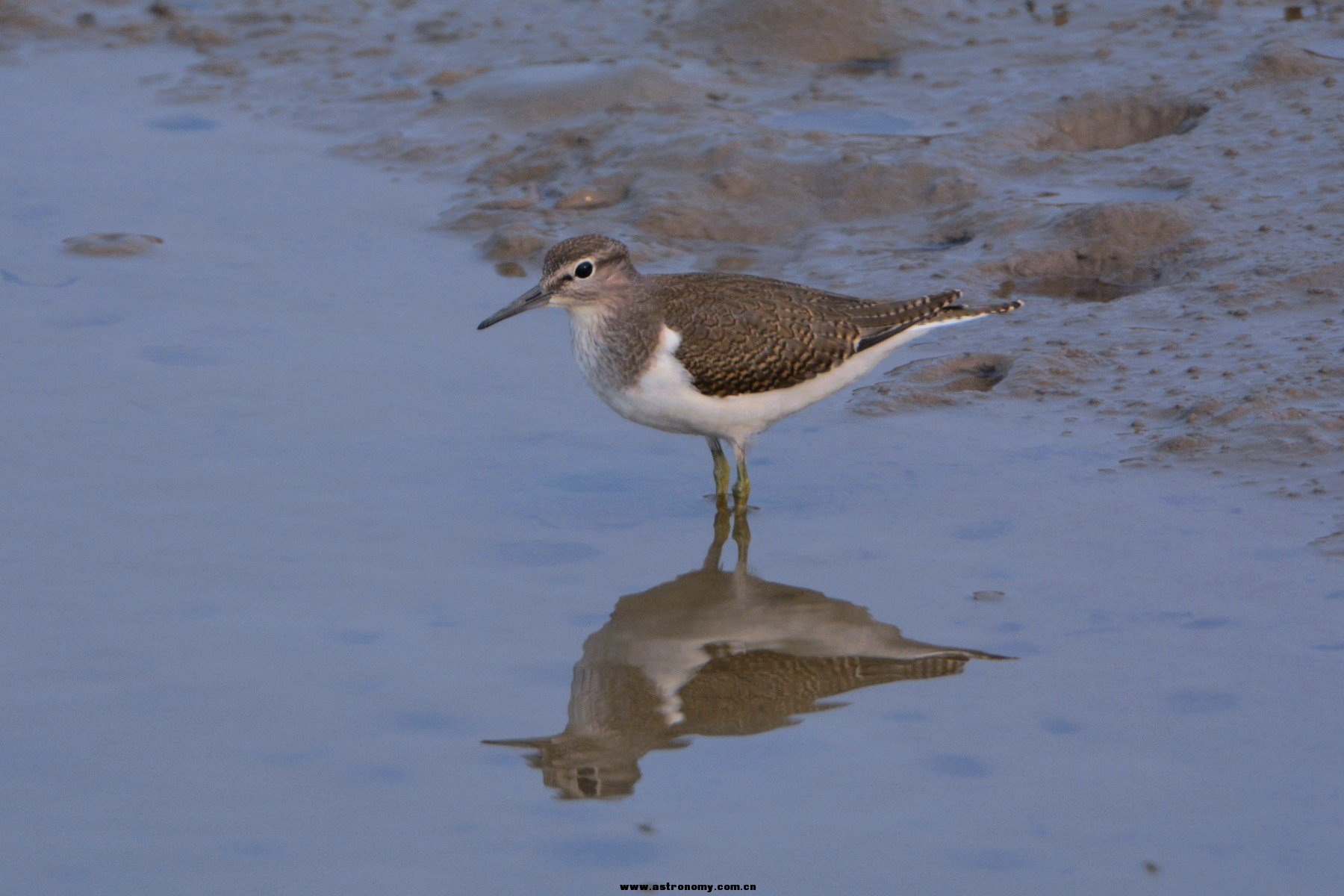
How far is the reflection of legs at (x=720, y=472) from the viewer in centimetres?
748

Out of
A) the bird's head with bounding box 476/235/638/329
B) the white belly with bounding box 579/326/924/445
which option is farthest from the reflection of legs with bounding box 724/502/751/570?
the bird's head with bounding box 476/235/638/329

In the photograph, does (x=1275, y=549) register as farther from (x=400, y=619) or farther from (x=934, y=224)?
(x=934, y=224)

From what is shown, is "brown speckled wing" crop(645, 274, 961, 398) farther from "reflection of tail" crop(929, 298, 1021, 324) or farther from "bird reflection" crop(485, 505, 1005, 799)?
"bird reflection" crop(485, 505, 1005, 799)

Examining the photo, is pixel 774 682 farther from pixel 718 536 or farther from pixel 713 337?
pixel 713 337

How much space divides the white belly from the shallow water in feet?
1.44

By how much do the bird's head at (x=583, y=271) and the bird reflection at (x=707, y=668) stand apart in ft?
4.64

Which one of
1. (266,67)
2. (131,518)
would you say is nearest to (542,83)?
(266,67)

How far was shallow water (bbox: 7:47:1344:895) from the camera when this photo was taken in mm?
4824

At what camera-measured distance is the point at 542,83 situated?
12016 millimetres

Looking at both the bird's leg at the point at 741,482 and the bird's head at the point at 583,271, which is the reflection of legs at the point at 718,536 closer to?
the bird's leg at the point at 741,482

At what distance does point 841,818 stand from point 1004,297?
5.06 metres

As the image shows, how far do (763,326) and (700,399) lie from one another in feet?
1.57

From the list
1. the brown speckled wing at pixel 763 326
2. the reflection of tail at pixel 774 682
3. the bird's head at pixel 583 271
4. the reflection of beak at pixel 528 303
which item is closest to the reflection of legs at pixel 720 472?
the brown speckled wing at pixel 763 326

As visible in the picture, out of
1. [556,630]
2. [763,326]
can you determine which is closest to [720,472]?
[763,326]
